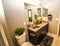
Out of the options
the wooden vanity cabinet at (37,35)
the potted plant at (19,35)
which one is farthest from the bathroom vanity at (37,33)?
the potted plant at (19,35)

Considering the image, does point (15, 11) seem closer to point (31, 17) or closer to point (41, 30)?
point (31, 17)

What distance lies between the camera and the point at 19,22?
2.52m

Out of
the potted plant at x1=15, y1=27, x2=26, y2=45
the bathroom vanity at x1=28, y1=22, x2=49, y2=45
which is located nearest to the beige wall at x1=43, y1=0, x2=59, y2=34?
the bathroom vanity at x1=28, y1=22, x2=49, y2=45

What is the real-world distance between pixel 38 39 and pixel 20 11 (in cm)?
161

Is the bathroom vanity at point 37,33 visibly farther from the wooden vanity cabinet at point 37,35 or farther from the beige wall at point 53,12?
the beige wall at point 53,12

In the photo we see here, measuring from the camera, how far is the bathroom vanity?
326 centimetres

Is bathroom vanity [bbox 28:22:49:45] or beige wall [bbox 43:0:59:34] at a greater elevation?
beige wall [bbox 43:0:59:34]

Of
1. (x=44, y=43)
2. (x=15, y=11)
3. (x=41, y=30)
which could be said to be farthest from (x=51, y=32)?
(x=15, y=11)

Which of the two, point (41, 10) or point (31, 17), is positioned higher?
point (41, 10)

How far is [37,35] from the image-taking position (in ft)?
11.1

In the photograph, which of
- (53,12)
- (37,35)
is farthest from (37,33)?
(53,12)

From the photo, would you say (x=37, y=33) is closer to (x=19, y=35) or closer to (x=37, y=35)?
(x=37, y=35)

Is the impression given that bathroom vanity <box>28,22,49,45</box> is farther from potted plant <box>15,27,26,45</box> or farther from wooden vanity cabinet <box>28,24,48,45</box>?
potted plant <box>15,27,26,45</box>

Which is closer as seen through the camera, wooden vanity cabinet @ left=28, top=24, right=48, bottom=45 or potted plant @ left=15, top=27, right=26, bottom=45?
potted plant @ left=15, top=27, right=26, bottom=45
